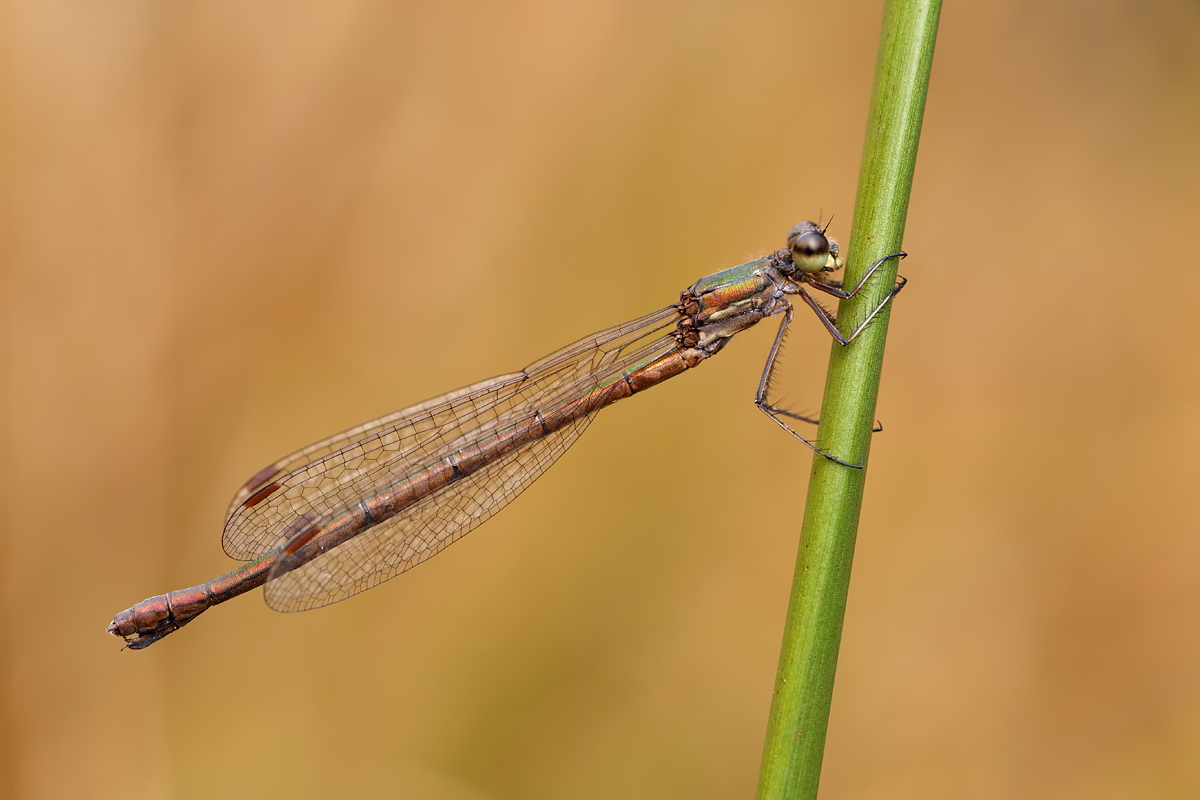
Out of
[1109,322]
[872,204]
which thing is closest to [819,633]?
[872,204]

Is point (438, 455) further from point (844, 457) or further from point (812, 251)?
point (844, 457)

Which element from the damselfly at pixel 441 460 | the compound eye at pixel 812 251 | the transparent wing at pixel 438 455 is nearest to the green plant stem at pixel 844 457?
the compound eye at pixel 812 251

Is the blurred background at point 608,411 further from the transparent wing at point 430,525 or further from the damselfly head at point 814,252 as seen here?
the damselfly head at point 814,252

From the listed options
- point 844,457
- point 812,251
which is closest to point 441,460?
point 812,251

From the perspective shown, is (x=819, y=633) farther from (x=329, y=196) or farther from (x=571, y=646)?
(x=329, y=196)

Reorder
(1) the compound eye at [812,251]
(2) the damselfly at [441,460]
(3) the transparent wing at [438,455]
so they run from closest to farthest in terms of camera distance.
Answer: (1) the compound eye at [812,251]
(2) the damselfly at [441,460]
(3) the transparent wing at [438,455]

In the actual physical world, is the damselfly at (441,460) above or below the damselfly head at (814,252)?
below
